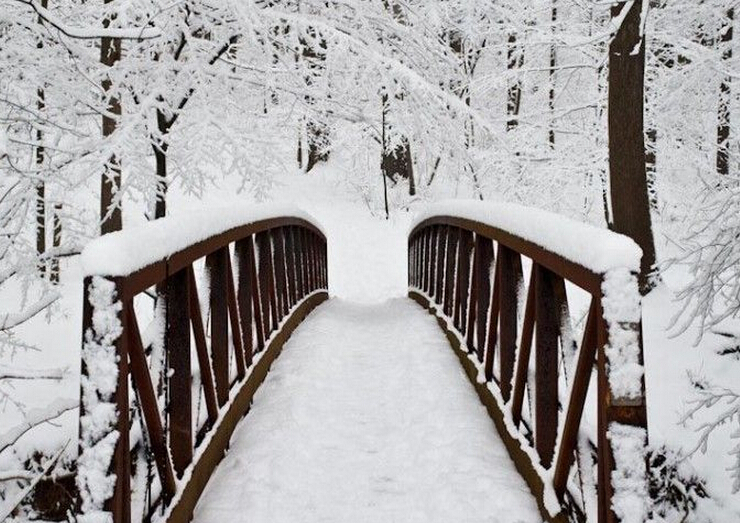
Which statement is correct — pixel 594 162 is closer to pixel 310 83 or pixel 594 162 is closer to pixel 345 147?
pixel 310 83

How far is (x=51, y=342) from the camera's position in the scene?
8.83 metres

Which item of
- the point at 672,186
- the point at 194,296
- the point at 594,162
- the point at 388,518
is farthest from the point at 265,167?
the point at 672,186

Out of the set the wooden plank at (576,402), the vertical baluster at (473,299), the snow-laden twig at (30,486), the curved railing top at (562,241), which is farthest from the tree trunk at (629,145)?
the snow-laden twig at (30,486)

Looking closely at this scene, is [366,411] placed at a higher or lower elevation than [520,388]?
lower

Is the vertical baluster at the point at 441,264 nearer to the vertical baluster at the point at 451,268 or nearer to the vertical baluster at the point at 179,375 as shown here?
the vertical baluster at the point at 451,268

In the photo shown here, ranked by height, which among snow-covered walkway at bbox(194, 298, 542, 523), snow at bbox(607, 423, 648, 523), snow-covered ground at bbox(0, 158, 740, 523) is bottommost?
snow-covered ground at bbox(0, 158, 740, 523)

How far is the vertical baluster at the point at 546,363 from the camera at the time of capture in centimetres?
336

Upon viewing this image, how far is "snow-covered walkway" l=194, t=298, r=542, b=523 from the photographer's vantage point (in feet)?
10.8

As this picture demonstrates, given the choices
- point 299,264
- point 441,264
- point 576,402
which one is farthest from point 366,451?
point 299,264

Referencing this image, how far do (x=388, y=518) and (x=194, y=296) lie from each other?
1303mm

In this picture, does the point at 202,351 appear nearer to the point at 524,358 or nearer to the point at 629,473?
the point at 524,358

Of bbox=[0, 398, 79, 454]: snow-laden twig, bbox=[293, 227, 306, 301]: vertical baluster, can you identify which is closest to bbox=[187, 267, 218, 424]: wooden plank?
bbox=[0, 398, 79, 454]: snow-laden twig

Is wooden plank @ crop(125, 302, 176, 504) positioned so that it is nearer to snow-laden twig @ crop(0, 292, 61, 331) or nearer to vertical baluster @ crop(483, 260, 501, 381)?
snow-laden twig @ crop(0, 292, 61, 331)

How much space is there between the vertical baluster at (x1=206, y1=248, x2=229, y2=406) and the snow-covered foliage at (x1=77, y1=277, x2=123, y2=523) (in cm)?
183
